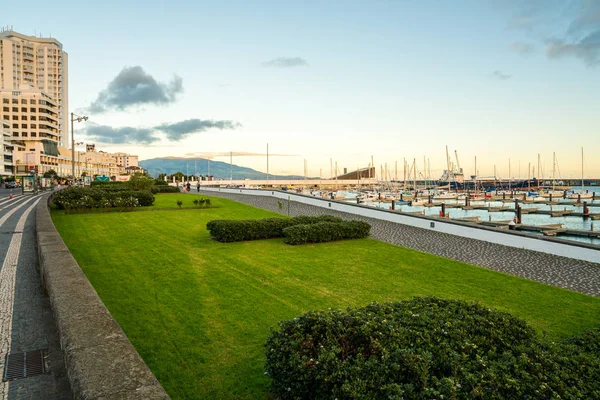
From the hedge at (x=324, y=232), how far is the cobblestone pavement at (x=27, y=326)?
7.63 meters

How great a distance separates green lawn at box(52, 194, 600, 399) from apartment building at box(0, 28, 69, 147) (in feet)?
513

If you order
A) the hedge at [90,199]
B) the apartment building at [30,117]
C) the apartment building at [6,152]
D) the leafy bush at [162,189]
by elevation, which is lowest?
the hedge at [90,199]

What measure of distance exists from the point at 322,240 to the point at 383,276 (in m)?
4.86

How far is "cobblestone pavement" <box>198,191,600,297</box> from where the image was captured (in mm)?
9984

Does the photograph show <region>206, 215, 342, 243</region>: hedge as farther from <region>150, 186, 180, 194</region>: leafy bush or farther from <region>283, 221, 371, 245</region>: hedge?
<region>150, 186, 180, 194</region>: leafy bush

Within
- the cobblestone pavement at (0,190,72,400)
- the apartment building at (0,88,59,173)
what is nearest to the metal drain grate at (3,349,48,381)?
the cobblestone pavement at (0,190,72,400)

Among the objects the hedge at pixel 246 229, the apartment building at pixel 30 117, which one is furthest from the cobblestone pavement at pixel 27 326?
the apartment building at pixel 30 117

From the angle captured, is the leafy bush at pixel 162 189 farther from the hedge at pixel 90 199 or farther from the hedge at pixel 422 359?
the hedge at pixel 422 359

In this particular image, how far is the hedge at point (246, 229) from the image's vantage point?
1422 centimetres

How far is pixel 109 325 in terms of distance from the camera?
4.47m

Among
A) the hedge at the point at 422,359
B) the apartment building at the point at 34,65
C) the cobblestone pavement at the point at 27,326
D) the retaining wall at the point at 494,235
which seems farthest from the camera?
the apartment building at the point at 34,65

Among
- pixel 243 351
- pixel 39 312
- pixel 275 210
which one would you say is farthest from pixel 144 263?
pixel 275 210

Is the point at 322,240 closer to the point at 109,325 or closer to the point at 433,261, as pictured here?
the point at 433,261

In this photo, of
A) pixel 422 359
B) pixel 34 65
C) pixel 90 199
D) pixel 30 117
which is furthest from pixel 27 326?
pixel 34 65
